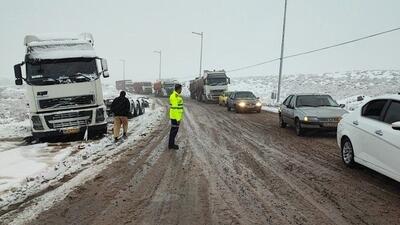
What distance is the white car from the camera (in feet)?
21.6

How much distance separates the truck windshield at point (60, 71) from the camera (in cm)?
1298

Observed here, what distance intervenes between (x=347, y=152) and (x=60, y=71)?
9535 mm

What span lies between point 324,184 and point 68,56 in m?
9.79

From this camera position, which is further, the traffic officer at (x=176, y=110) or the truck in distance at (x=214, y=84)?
the truck in distance at (x=214, y=84)

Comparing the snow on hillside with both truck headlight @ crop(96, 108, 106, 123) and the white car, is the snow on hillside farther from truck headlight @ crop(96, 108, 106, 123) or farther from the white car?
the white car

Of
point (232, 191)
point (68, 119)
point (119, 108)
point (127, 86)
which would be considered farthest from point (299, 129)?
point (127, 86)

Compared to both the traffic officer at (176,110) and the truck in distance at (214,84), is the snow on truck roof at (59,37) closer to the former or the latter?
the traffic officer at (176,110)

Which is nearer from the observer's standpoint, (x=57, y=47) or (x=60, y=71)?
(x=60, y=71)

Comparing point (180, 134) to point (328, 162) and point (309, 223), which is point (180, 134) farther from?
point (309, 223)

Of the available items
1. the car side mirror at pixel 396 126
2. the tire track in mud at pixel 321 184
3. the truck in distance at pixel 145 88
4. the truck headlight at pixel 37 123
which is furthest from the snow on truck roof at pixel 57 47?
the truck in distance at pixel 145 88

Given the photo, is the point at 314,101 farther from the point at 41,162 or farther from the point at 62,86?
the point at 41,162

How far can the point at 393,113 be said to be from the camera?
23.2 ft

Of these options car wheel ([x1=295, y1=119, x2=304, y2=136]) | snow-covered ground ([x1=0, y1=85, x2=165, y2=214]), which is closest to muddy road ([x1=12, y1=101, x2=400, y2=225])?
snow-covered ground ([x1=0, y1=85, x2=165, y2=214])

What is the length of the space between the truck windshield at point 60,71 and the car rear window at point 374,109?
356 inches
